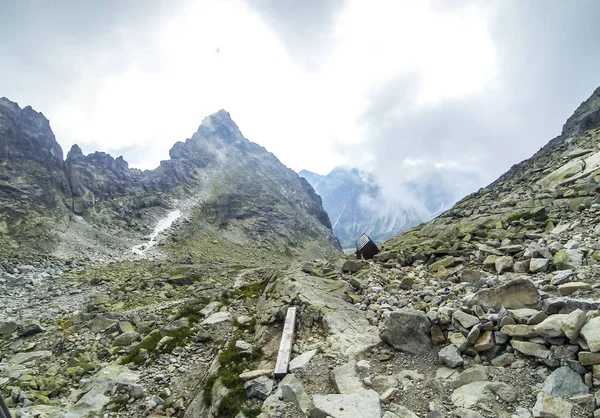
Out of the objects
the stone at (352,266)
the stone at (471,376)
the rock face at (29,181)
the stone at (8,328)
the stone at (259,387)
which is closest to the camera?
the stone at (471,376)

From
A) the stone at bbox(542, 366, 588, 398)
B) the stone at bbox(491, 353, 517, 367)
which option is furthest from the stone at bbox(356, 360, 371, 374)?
the stone at bbox(542, 366, 588, 398)

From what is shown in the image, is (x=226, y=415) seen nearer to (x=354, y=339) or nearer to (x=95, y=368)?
(x=354, y=339)

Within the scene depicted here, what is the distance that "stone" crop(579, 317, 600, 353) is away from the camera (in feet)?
18.3

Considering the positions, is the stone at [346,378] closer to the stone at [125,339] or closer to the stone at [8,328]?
the stone at [125,339]

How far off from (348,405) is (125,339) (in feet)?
41.4

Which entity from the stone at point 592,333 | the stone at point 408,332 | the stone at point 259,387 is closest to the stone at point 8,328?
the stone at point 259,387

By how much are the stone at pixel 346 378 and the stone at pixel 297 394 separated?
805mm

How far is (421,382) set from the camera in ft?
23.6

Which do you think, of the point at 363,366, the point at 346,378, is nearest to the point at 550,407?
the point at 363,366

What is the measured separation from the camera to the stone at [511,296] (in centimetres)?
801

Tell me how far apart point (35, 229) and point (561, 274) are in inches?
3178

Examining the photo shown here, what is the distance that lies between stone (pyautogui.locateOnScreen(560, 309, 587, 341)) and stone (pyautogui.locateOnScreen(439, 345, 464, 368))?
88.9 inches

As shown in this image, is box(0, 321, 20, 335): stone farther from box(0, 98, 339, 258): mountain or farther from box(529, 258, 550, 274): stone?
box(0, 98, 339, 258): mountain

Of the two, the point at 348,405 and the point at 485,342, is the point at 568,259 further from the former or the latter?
the point at 348,405
